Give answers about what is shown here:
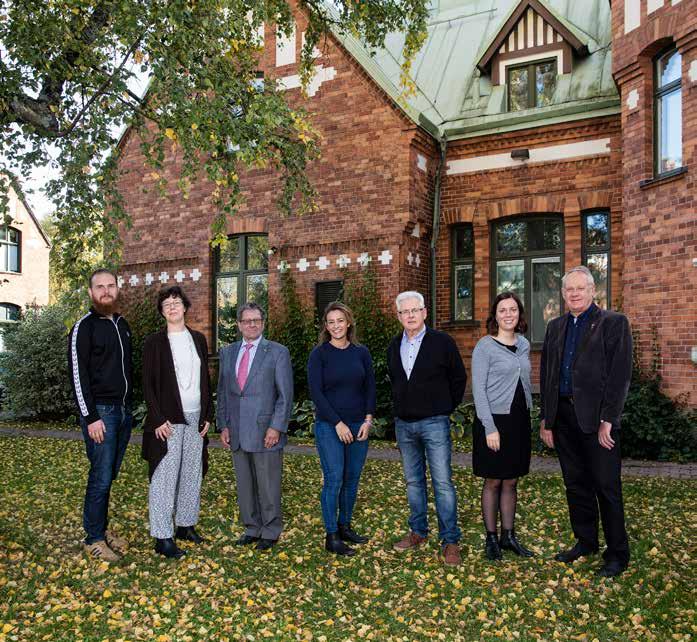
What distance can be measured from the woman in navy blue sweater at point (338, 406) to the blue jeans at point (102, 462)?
1468 mm

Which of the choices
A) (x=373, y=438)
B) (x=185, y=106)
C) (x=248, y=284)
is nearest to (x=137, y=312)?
(x=248, y=284)

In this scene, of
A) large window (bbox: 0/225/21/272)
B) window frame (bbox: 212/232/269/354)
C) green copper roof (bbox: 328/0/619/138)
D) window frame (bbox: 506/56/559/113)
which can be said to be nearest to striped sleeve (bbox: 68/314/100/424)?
green copper roof (bbox: 328/0/619/138)

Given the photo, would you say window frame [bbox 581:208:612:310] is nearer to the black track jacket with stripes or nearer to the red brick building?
the red brick building

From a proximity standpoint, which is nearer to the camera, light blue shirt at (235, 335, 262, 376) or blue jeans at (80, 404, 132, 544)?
blue jeans at (80, 404, 132, 544)

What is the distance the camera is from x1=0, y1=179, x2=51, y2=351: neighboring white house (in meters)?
27.4

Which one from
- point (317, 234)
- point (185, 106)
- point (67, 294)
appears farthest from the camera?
point (317, 234)

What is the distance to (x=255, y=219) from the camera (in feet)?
44.1

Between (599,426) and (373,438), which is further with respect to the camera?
(373,438)

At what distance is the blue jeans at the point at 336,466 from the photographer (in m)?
5.21

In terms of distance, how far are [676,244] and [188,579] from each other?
784cm

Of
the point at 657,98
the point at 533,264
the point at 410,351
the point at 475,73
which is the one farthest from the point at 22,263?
the point at 410,351

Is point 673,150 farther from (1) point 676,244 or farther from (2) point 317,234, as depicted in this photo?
(2) point 317,234

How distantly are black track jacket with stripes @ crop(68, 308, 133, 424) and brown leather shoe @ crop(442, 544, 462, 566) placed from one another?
Result: 263cm

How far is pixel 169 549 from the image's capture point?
517cm
